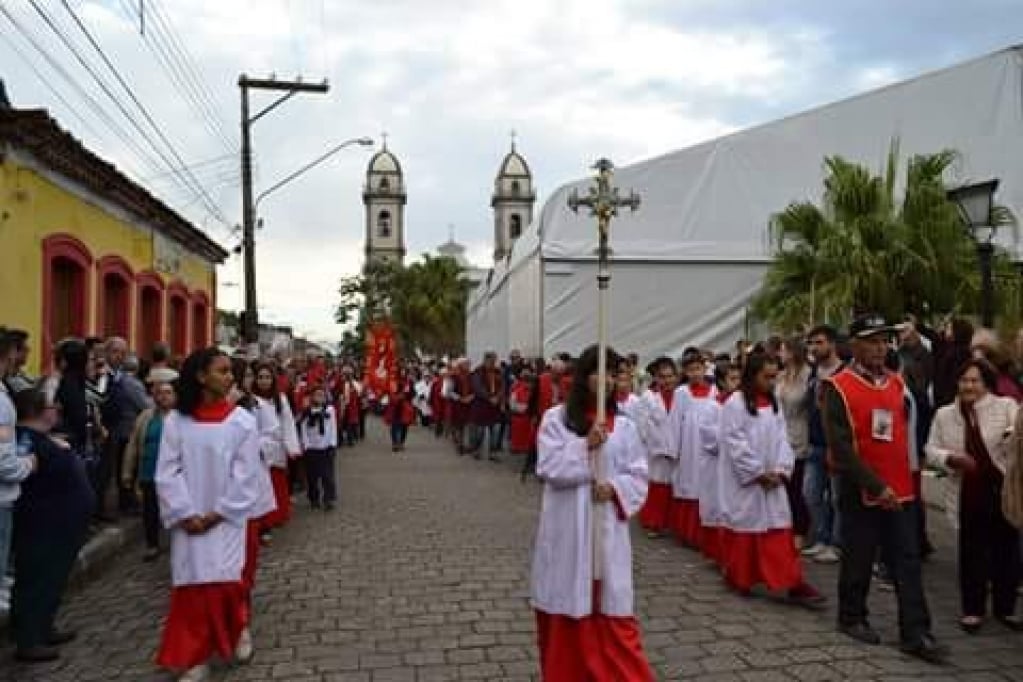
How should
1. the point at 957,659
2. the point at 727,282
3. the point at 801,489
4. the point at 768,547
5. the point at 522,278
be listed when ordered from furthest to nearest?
1. the point at 522,278
2. the point at 727,282
3. the point at 801,489
4. the point at 768,547
5. the point at 957,659

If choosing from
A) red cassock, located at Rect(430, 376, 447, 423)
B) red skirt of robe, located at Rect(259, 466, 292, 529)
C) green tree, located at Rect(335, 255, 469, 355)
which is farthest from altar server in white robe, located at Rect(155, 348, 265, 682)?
green tree, located at Rect(335, 255, 469, 355)

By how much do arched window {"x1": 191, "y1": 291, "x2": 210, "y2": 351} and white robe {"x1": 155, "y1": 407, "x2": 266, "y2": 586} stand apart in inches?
650

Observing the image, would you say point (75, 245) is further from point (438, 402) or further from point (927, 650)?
point (438, 402)

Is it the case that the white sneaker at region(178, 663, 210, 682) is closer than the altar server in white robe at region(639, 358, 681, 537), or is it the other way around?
the white sneaker at region(178, 663, 210, 682)

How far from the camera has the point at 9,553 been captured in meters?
5.91

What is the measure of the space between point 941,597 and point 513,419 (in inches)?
401

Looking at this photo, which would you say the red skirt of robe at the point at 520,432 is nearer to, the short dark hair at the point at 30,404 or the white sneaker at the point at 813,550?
the white sneaker at the point at 813,550

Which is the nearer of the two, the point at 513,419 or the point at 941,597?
the point at 941,597

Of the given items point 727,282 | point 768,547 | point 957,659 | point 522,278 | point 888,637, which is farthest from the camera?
point 522,278

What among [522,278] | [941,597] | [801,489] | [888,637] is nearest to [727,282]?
[522,278]

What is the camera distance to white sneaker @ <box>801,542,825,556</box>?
8.22 m

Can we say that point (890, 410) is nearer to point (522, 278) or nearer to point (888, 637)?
point (888, 637)

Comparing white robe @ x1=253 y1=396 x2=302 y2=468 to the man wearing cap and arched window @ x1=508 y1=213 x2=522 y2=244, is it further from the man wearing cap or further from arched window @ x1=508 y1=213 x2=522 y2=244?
arched window @ x1=508 y1=213 x2=522 y2=244

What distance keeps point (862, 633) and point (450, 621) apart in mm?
2451
